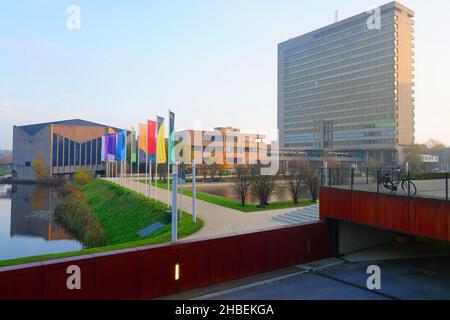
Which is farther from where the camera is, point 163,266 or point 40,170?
point 40,170

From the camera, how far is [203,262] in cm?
1005

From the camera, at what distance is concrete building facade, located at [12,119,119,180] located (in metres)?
69.7

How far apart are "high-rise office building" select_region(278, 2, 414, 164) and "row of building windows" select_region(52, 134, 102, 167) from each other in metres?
57.9

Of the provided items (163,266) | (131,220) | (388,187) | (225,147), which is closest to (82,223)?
(131,220)

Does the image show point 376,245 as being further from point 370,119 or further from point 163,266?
point 370,119

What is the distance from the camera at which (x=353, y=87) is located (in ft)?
375

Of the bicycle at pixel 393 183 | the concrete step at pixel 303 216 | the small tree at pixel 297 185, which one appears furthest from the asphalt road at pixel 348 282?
the small tree at pixel 297 185

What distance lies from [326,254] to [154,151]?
13636 millimetres

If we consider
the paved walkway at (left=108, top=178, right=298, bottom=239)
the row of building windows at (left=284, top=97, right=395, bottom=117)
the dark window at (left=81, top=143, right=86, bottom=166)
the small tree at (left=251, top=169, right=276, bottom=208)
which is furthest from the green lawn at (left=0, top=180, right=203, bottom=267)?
the row of building windows at (left=284, top=97, right=395, bottom=117)

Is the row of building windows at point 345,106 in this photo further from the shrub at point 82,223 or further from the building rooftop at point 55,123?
the shrub at point 82,223

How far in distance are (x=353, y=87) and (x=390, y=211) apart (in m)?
113

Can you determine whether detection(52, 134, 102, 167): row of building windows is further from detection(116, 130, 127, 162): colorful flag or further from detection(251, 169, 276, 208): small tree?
detection(251, 169, 276, 208): small tree

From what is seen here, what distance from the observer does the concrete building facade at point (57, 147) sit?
69.7 m
